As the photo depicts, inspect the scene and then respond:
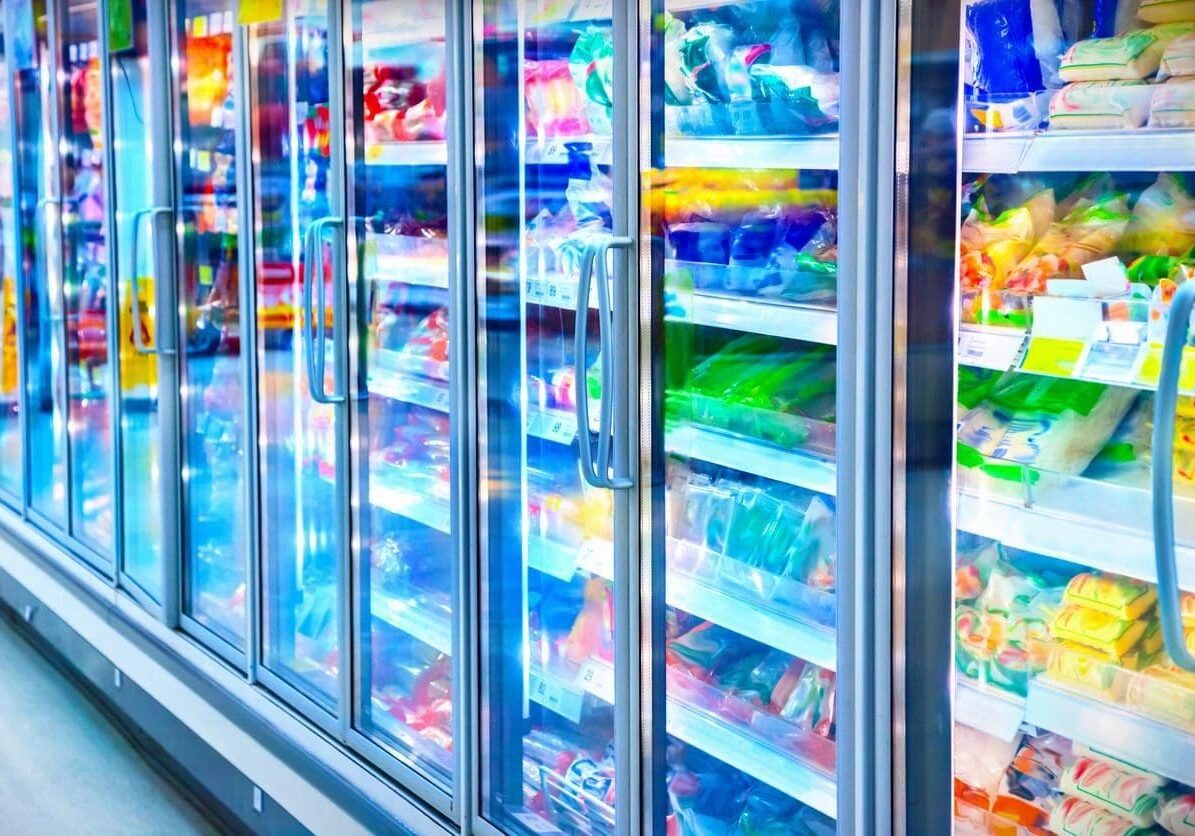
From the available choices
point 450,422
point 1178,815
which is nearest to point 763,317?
point 1178,815

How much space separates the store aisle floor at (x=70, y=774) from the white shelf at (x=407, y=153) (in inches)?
73.1

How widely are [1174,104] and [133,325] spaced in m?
3.82

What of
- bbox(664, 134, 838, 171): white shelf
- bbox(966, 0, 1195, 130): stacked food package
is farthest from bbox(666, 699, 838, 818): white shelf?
bbox(966, 0, 1195, 130): stacked food package

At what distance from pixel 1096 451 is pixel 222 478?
Answer: 3196 millimetres

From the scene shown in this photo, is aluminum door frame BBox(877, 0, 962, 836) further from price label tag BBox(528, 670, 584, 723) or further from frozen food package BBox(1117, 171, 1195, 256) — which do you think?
price label tag BBox(528, 670, 584, 723)

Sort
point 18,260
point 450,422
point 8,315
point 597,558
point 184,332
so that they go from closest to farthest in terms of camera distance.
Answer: point 597,558
point 450,422
point 184,332
point 18,260
point 8,315

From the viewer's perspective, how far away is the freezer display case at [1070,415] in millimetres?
1620

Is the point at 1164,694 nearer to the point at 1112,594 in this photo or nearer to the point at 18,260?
the point at 1112,594

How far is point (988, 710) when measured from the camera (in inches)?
73.0

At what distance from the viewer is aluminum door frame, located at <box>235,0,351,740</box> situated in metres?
3.35

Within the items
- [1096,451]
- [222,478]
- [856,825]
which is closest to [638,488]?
[856,825]

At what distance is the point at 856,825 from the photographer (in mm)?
→ 2014

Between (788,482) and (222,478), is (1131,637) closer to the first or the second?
(788,482)

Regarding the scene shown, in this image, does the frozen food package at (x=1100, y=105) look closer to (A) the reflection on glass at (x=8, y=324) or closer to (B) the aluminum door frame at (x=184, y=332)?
(B) the aluminum door frame at (x=184, y=332)
